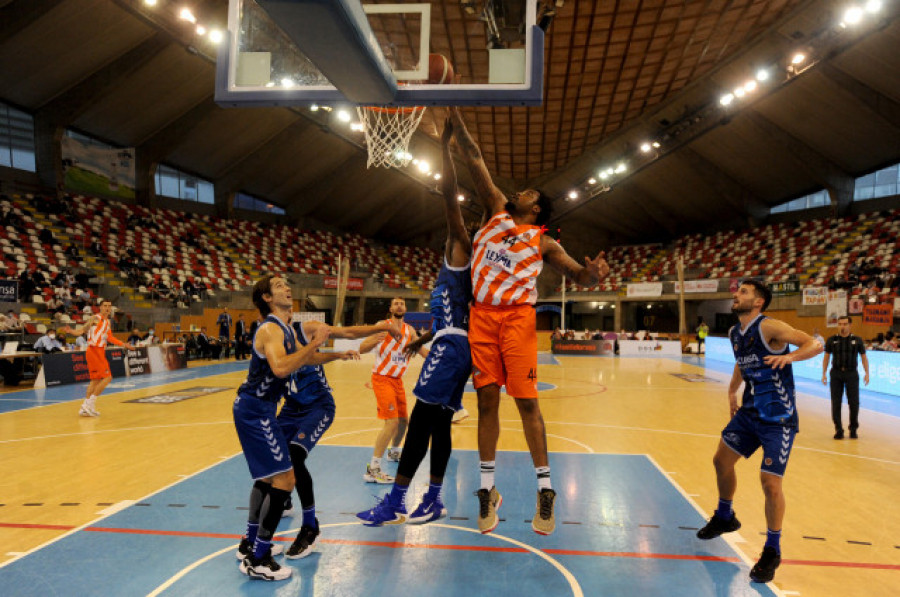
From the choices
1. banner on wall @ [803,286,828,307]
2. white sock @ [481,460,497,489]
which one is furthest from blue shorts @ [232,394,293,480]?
banner on wall @ [803,286,828,307]

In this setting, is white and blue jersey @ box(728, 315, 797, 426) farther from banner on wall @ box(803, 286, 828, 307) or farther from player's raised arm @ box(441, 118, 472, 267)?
banner on wall @ box(803, 286, 828, 307)

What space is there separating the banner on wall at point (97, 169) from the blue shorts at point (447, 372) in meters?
27.3

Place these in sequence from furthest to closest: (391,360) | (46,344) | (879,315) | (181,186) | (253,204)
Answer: (253,204) < (181,186) < (879,315) < (46,344) < (391,360)

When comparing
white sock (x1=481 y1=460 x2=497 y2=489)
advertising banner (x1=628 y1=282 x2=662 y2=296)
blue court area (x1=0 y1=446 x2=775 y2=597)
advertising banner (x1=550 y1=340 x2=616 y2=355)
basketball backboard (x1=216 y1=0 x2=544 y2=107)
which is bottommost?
advertising banner (x1=550 y1=340 x2=616 y2=355)

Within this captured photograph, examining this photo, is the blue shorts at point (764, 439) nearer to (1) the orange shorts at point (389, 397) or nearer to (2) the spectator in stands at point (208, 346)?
(1) the orange shorts at point (389, 397)

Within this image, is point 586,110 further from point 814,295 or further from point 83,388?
point 83,388

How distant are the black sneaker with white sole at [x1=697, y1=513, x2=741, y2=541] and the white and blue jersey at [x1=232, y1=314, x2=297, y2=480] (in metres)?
3.31

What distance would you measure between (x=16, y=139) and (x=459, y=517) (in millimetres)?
26850

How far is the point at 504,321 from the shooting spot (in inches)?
150

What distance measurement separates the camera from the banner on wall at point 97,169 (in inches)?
988

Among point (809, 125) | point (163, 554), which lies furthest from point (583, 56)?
point (163, 554)

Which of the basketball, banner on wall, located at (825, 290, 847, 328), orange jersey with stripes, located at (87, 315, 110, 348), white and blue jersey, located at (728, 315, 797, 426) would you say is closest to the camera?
white and blue jersey, located at (728, 315, 797, 426)

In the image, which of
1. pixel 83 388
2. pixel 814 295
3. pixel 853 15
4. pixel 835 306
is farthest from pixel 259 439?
pixel 814 295

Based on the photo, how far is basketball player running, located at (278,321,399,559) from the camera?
429 cm
